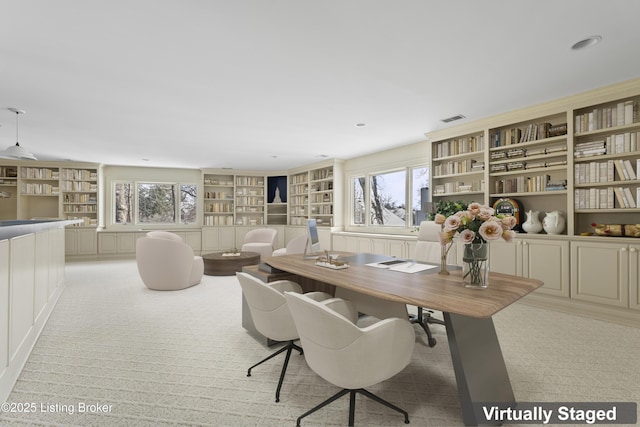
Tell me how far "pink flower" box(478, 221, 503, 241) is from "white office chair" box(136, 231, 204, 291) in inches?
172

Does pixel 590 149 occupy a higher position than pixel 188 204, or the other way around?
pixel 590 149

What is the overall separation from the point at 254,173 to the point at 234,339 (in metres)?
7.31

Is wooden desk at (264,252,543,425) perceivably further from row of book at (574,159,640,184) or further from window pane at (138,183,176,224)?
window pane at (138,183,176,224)

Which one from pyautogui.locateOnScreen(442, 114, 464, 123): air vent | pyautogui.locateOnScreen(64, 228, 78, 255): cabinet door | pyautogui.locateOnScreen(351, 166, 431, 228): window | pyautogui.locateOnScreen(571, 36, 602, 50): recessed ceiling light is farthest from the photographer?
pyautogui.locateOnScreen(64, 228, 78, 255): cabinet door

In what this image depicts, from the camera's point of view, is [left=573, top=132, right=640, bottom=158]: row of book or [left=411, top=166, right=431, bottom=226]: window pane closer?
[left=573, top=132, right=640, bottom=158]: row of book

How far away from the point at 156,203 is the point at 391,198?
679 cm

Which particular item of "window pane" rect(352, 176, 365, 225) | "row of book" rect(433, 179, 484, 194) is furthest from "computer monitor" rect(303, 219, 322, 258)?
"window pane" rect(352, 176, 365, 225)

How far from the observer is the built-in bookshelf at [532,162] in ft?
13.1

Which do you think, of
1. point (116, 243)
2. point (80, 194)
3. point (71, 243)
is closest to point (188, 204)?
point (116, 243)

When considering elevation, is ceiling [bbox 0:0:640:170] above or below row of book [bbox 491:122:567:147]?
above

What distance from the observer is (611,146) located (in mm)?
3533

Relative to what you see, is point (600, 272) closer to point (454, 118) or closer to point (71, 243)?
point (454, 118)

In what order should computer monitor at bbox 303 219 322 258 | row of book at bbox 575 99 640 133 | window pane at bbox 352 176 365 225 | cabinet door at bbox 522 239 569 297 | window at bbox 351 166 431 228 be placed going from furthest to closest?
window pane at bbox 352 176 365 225
window at bbox 351 166 431 228
cabinet door at bbox 522 239 569 297
row of book at bbox 575 99 640 133
computer monitor at bbox 303 219 322 258

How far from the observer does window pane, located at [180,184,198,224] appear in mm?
9219
